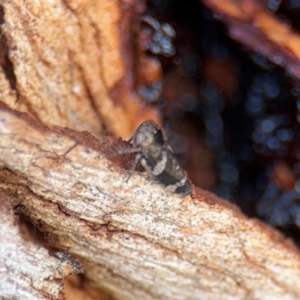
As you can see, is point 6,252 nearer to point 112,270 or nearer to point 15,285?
point 15,285

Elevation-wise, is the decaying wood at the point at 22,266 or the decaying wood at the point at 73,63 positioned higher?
the decaying wood at the point at 73,63

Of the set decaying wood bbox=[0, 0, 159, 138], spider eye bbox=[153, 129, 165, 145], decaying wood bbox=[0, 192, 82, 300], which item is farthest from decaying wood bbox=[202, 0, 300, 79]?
decaying wood bbox=[0, 192, 82, 300]

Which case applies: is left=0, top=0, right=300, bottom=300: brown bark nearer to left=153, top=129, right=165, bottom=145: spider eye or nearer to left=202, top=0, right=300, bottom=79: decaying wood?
left=153, top=129, right=165, bottom=145: spider eye

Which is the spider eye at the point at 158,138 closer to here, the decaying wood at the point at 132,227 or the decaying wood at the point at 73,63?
the decaying wood at the point at 73,63

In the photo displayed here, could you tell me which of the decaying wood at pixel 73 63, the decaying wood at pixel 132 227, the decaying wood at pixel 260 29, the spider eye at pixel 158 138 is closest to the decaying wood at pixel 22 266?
the decaying wood at pixel 132 227

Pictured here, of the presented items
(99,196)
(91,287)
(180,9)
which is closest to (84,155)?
(99,196)

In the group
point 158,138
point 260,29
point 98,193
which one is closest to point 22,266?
point 98,193

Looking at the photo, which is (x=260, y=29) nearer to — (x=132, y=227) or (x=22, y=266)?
(x=132, y=227)
